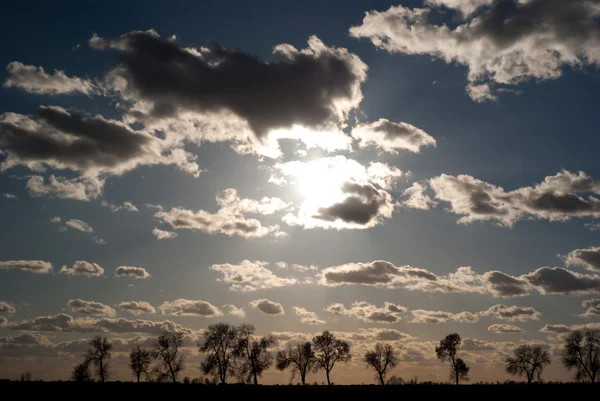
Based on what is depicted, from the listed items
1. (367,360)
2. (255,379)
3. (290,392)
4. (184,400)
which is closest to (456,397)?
(290,392)

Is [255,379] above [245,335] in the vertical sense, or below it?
below

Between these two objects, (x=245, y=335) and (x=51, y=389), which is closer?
(x=51, y=389)

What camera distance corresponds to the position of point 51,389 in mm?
60531

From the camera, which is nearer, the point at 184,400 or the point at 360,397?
the point at 184,400

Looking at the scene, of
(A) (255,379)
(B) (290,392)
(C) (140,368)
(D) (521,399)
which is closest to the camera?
(D) (521,399)

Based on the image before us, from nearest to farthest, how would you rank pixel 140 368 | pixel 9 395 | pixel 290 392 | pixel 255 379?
pixel 9 395
pixel 290 392
pixel 255 379
pixel 140 368

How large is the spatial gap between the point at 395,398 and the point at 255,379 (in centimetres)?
5767

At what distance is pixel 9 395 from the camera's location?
56062 mm

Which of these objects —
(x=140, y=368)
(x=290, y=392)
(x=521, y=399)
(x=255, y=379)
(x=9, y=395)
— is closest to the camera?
(x=9, y=395)

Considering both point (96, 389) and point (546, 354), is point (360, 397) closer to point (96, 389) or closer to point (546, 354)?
point (96, 389)

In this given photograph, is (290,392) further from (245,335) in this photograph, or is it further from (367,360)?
(367,360)

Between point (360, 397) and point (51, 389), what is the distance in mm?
35604

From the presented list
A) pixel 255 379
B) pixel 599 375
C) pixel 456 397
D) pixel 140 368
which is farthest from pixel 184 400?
pixel 599 375

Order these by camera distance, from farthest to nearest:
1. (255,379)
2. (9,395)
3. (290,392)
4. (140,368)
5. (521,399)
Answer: (140,368) → (255,379) → (290,392) → (521,399) → (9,395)
